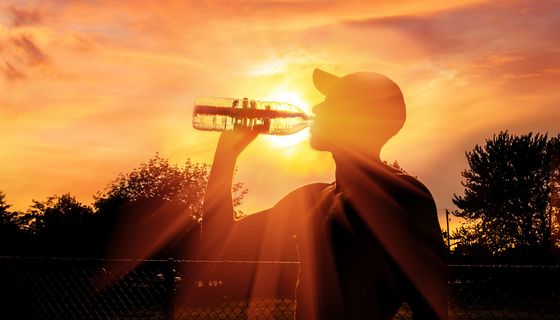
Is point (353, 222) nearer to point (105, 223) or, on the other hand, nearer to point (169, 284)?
point (169, 284)

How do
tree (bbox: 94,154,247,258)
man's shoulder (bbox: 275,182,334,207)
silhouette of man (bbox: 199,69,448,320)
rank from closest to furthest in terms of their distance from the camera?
silhouette of man (bbox: 199,69,448,320) → man's shoulder (bbox: 275,182,334,207) → tree (bbox: 94,154,247,258)

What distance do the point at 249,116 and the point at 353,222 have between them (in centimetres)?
75

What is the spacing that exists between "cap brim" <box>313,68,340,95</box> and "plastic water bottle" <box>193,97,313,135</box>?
0.13 m

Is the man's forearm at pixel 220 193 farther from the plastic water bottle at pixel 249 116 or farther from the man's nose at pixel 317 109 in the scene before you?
the man's nose at pixel 317 109

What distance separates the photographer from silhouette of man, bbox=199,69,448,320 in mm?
1946

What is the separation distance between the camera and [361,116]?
86.6 inches

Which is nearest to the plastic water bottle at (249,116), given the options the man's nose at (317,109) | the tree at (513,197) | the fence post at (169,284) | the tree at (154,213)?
the man's nose at (317,109)

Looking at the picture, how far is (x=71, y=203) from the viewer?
264 ft

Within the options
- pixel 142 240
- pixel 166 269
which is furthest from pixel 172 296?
pixel 142 240

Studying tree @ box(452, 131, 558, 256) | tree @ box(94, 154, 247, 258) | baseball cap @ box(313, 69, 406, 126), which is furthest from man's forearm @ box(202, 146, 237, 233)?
tree @ box(452, 131, 558, 256)

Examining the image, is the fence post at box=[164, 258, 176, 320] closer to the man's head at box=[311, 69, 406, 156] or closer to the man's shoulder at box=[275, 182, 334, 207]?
the man's shoulder at box=[275, 182, 334, 207]

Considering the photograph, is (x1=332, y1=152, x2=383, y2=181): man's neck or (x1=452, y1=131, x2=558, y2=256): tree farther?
(x1=452, y1=131, x2=558, y2=256): tree

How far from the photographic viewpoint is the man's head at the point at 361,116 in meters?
2.19

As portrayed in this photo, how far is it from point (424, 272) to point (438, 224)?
17cm
